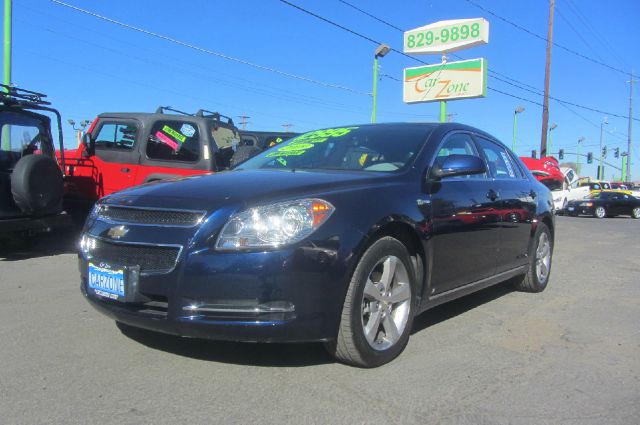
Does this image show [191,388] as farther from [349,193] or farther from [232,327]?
[349,193]

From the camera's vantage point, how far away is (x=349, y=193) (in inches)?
130

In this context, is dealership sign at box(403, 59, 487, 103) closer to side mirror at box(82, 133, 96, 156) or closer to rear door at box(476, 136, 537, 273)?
side mirror at box(82, 133, 96, 156)

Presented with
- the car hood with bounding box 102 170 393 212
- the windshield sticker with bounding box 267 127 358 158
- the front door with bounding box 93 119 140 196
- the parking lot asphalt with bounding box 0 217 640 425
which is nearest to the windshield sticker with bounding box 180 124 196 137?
the front door with bounding box 93 119 140 196

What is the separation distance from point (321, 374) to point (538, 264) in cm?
356

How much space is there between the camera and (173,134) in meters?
8.27

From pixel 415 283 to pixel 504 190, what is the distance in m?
1.82

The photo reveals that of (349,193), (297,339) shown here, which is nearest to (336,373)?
(297,339)

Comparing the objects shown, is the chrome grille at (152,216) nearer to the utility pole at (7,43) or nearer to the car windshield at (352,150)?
the car windshield at (352,150)

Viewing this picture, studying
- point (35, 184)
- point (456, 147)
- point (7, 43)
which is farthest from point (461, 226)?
point (7, 43)

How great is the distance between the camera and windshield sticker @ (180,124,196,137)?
8234 mm

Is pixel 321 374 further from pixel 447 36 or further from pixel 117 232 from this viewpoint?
pixel 447 36

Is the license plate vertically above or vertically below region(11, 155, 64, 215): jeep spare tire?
below

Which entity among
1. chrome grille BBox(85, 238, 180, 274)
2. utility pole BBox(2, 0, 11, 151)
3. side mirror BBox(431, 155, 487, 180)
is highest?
utility pole BBox(2, 0, 11, 151)

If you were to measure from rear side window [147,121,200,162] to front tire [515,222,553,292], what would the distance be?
16.0ft
